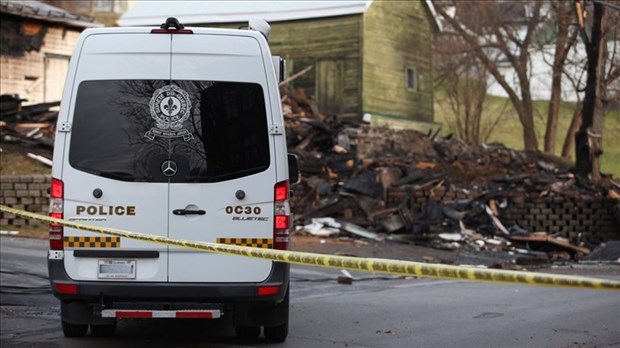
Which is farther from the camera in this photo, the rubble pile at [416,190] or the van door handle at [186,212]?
the rubble pile at [416,190]

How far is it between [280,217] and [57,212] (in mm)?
1721

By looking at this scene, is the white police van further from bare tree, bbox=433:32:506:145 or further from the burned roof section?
bare tree, bbox=433:32:506:145

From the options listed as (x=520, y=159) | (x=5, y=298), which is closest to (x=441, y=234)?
(x=520, y=159)

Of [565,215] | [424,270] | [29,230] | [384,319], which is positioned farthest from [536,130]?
[424,270]

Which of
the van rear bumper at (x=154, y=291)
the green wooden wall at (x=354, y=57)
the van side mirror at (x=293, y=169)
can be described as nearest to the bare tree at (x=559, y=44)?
the green wooden wall at (x=354, y=57)

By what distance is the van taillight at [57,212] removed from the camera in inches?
292

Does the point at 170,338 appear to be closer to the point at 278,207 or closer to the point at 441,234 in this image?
the point at 278,207

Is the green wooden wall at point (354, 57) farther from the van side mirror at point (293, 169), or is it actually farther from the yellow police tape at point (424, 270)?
the yellow police tape at point (424, 270)

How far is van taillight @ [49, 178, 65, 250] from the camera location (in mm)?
7422

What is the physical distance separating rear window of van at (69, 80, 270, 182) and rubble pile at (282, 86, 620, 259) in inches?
522

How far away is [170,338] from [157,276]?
141 cm

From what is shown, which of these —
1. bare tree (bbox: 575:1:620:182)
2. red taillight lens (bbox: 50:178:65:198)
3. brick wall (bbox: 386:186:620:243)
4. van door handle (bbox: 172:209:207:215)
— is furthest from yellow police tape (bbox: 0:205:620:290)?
bare tree (bbox: 575:1:620:182)

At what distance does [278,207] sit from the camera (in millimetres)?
7594

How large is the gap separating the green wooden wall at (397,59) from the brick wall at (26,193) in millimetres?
16638
